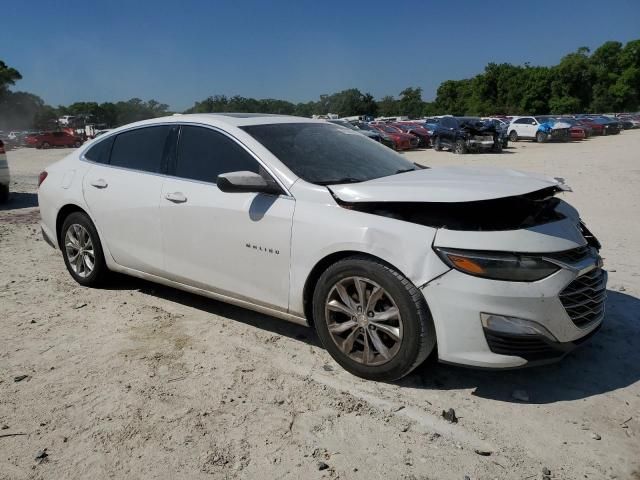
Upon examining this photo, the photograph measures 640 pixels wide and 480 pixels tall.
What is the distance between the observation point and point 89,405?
3.04 metres

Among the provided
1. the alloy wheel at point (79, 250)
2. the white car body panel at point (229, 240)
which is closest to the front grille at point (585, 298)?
the white car body panel at point (229, 240)

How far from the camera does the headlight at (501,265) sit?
9.22ft

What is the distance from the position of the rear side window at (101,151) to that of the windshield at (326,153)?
1.59 meters

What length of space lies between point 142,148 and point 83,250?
46.7 inches

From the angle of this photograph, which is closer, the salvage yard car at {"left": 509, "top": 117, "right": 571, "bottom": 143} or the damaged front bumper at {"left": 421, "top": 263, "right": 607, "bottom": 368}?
the damaged front bumper at {"left": 421, "top": 263, "right": 607, "bottom": 368}

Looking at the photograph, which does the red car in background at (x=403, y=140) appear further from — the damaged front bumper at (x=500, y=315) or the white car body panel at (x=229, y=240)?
the damaged front bumper at (x=500, y=315)

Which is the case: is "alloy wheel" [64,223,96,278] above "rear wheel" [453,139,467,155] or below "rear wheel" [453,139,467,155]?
above

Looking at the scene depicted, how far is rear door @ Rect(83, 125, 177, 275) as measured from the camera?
13.8ft

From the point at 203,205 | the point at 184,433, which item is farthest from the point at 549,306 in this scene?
the point at 203,205

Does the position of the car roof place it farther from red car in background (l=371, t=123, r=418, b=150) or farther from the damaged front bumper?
red car in background (l=371, t=123, r=418, b=150)

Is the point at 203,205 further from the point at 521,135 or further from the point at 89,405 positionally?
the point at 521,135

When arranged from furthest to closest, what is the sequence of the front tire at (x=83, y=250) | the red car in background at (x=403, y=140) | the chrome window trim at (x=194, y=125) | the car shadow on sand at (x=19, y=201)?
1. the red car in background at (x=403, y=140)
2. the car shadow on sand at (x=19, y=201)
3. the front tire at (x=83, y=250)
4. the chrome window trim at (x=194, y=125)

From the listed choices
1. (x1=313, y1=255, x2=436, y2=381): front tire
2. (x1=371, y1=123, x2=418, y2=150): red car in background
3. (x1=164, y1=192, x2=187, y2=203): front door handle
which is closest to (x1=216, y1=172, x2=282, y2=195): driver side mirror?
(x1=164, y1=192, x2=187, y2=203): front door handle

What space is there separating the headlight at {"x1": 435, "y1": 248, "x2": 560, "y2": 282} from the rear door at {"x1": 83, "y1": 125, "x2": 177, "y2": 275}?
2.38 m
